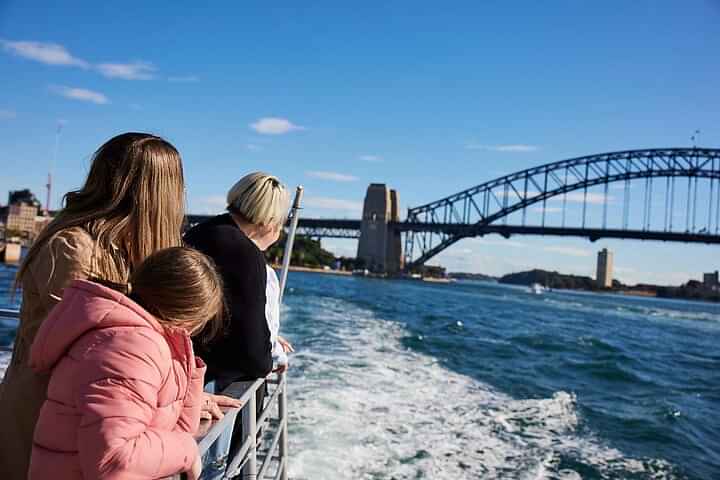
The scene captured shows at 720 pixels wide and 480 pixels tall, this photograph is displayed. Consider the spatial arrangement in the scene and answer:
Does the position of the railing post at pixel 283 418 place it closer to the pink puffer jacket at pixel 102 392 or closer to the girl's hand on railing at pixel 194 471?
the girl's hand on railing at pixel 194 471

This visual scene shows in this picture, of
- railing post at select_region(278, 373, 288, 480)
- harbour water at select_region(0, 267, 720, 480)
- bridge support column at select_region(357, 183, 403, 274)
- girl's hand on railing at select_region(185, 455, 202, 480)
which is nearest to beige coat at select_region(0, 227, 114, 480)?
girl's hand on railing at select_region(185, 455, 202, 480)

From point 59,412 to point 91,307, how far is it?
0.17 metres

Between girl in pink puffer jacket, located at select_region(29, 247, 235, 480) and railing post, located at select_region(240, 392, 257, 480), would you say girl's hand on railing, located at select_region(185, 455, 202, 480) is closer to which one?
girl in pink puffer jacket, located at select_region(29, 247, 235, 480)

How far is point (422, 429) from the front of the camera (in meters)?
5.45

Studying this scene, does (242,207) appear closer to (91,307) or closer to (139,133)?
(139,133)

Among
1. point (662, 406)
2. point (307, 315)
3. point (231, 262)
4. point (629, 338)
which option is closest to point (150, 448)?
point (231, 262)

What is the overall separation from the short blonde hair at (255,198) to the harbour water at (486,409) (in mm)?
2317

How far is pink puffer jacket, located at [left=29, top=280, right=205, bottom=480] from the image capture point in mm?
1044

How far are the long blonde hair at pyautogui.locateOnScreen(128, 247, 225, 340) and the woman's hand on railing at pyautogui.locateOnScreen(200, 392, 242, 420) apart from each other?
33cm

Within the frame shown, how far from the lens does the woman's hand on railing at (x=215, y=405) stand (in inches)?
58.6

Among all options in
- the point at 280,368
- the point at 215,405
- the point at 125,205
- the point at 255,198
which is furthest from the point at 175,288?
the point at 280,368

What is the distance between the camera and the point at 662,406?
25.2ft

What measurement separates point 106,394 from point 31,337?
354 millimetres

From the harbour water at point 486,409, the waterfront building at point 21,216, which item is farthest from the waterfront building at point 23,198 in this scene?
the harbour water at point 486,409
